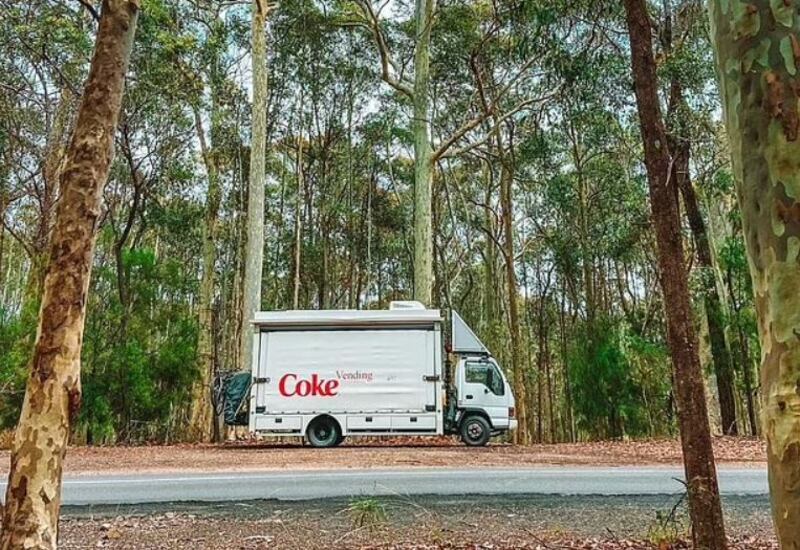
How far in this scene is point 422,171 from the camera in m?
17.3

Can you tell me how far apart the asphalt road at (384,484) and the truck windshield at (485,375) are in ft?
15.7

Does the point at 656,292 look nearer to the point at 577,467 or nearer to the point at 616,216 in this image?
the point at 616,216

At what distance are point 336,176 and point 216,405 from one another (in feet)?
46.5

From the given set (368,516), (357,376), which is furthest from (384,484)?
(357,376)

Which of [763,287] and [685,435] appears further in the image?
[685,435]

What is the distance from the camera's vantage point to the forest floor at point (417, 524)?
15.9ft

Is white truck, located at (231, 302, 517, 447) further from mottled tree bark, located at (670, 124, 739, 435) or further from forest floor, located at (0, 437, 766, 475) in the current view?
mottled tree bark, located at (670, 124, 739, 435)

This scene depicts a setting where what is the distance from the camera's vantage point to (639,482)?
7.77 meters

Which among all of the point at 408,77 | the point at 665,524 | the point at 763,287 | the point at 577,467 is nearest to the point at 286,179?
the point at 408,77

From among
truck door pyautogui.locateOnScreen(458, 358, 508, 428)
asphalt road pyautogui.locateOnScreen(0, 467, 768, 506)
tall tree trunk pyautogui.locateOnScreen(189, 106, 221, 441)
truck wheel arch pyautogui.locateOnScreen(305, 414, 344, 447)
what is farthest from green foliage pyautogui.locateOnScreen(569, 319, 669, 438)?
tall tree trunk pyautogui.locateOnScreen(189, 106, 221, 441)

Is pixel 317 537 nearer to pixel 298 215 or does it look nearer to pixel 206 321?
pixel 206 321

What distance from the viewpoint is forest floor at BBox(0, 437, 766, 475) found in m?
10.1

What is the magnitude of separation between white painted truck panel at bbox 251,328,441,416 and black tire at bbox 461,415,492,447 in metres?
0.93

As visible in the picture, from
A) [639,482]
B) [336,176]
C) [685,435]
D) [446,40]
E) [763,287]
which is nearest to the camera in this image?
[763,287]
